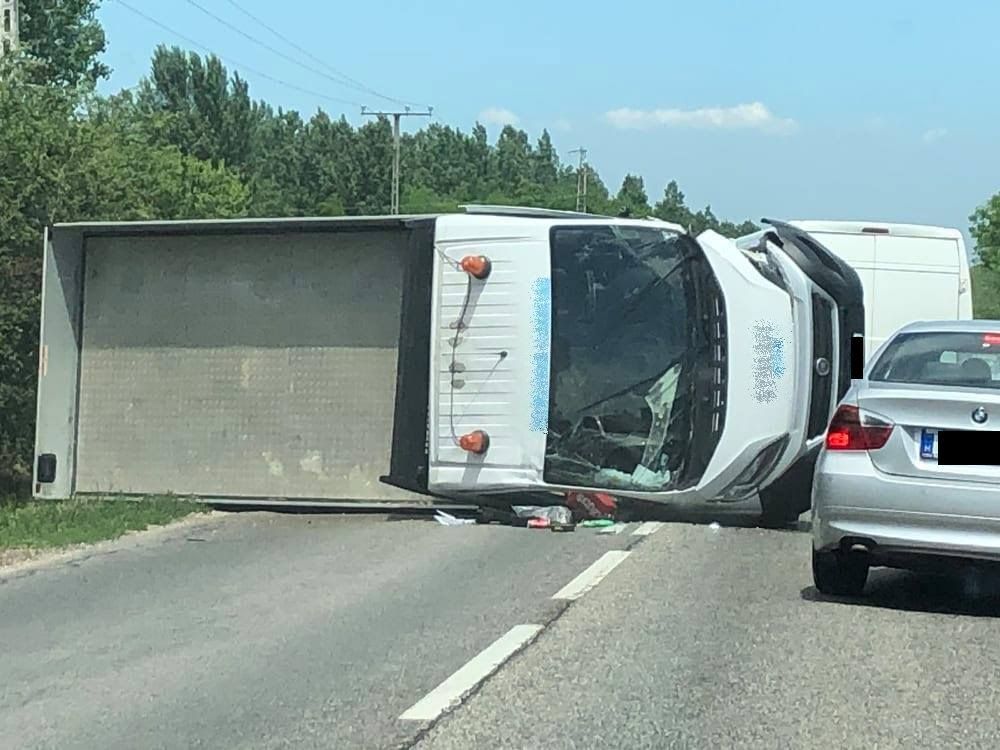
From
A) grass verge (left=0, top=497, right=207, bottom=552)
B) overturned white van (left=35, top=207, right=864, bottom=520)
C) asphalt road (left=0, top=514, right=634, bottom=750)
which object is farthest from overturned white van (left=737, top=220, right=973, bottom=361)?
grass verge (left=0, top=497, right=207, bottom=552)

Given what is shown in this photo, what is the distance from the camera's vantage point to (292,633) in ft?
26.3

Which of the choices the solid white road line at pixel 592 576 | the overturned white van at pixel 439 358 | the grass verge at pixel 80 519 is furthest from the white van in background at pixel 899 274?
the grass verge at pixel 80 519

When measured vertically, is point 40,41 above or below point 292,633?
above

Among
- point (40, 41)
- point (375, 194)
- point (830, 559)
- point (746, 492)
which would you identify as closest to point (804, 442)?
point (746, 492)

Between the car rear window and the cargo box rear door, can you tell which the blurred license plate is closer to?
the car rear window

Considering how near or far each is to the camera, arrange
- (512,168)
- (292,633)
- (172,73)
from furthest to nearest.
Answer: (512,168) < (172,73) < (292,633)

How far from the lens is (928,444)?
8.30m

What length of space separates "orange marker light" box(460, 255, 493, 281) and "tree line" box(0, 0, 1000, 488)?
1653 mm

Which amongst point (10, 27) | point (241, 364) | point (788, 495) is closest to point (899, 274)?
point (788, 495)

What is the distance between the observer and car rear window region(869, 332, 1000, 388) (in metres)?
8.68

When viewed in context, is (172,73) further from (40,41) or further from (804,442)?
(804,442)

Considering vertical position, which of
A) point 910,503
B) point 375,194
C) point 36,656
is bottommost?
point 36,656

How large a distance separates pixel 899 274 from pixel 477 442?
6956mm

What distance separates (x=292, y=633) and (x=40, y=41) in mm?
47302
